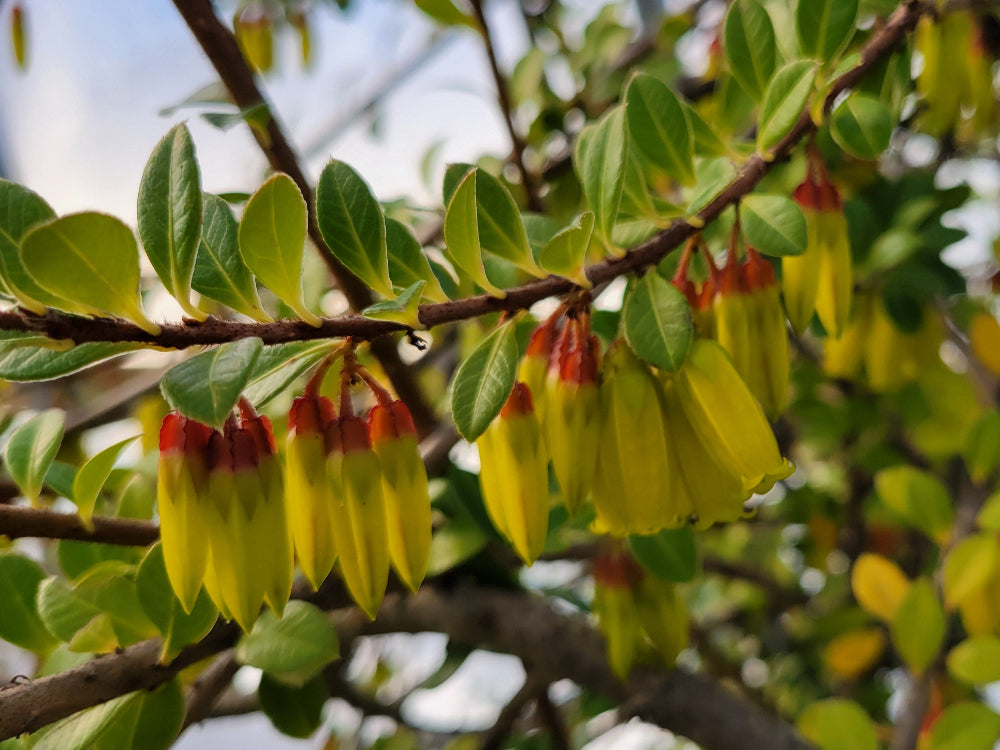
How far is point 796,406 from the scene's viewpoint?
1.01 m

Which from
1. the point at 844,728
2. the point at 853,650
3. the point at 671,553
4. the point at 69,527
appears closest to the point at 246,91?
the point at 69,527

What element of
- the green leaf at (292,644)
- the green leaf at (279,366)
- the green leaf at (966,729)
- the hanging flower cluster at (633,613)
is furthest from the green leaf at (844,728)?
the green leaf at (279,366)

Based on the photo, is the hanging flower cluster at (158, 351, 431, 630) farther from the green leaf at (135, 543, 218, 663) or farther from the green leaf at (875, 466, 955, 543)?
the green leaf at (875, 466, 955, 543)

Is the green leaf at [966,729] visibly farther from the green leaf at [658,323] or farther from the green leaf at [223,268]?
the green leaf at [223,268]

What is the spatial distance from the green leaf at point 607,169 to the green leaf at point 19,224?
234mm

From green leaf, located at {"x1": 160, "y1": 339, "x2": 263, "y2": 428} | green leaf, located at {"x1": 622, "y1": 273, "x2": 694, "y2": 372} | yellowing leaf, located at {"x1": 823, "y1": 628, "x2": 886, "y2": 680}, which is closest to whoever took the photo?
green leaf, located at {"x1": 160, "y1": 339, "x2": 263, "y2": 428}

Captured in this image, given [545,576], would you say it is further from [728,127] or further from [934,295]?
[728,127]

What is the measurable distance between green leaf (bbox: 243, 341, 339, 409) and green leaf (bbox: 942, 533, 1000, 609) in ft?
2.02

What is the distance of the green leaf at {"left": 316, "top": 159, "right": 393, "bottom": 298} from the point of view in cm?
34

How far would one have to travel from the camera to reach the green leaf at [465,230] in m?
0.33

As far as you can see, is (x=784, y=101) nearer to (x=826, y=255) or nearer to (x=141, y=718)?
(x=826, y=255)

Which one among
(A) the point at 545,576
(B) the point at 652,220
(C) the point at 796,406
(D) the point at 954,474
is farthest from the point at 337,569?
(D) the point at 954,474

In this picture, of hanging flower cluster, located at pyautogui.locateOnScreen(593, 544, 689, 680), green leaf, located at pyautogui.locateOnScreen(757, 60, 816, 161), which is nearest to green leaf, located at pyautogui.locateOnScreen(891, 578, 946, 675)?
hanging flower cluster, located at pyautogui.locateOnScreen(593, 544, 689, 680)

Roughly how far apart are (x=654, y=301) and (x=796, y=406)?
71cm
